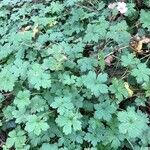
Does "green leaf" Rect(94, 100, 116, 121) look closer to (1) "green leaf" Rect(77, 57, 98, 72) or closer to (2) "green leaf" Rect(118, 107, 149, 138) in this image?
(2) "green leaf" Rect(118, 107, 149, 138)

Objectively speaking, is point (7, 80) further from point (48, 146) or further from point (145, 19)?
point (145, 19)

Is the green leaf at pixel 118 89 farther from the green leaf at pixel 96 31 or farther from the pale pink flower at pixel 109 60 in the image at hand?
the green leaf at pixel 96 31

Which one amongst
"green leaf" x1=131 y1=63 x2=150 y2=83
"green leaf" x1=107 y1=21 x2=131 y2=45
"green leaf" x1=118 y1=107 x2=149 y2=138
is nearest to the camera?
"green leaf" x1=118 y1=107 x2=149 y2=138

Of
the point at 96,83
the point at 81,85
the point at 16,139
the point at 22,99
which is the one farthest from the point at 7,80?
the point at 96,83

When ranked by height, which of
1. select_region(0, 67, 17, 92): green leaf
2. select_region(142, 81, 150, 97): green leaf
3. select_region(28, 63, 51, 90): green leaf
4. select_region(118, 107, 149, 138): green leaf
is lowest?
select_region(118, 107, 149, 138): green leaf

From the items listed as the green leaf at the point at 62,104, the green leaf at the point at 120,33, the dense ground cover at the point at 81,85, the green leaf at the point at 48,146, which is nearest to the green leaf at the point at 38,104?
the dense ground cover at the point at 81,85

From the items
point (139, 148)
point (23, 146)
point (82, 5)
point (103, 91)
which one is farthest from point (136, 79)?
A: point (82, 5)

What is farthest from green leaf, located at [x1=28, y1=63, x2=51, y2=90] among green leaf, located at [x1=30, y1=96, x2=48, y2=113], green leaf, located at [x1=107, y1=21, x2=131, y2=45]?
green leaf, located at [x1=107, y1=21, x2=131, y2=45]

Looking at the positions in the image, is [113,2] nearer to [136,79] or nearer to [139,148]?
[136,79]

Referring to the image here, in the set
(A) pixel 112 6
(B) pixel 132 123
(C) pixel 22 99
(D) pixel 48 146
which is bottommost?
(D) pixel 48 146

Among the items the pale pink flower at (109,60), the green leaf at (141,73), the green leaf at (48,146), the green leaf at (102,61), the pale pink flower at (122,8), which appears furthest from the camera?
the pale pink flower at (122,8)
